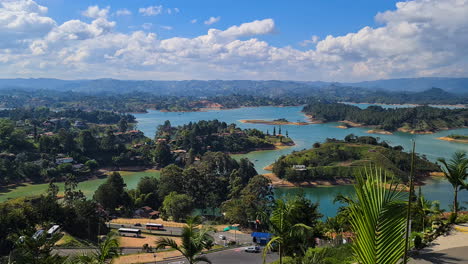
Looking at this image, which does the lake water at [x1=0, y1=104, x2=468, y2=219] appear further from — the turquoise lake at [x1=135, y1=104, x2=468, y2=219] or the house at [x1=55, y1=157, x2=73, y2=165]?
the house at [x1=55, y1=157, x2=73, y2=165]

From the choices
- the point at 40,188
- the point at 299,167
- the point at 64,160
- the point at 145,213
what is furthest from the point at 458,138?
the point at 40,188

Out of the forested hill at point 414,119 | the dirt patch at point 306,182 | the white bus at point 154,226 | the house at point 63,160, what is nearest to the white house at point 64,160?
the house at point 63,160

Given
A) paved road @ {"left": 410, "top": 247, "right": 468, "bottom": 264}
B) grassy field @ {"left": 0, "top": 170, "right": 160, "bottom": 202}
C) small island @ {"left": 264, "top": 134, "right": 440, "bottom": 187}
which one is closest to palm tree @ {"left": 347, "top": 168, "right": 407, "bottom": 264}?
paved road @ {"left": 410, "top": 247, "right": 468, "bottom": 264}

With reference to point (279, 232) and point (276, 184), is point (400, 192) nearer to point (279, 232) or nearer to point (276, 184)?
point (279, 232)

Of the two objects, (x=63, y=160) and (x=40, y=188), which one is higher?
(x=63, y=160)

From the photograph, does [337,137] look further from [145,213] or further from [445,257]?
[445,257]

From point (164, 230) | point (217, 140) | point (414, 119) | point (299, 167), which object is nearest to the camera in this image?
point (164, 230)
